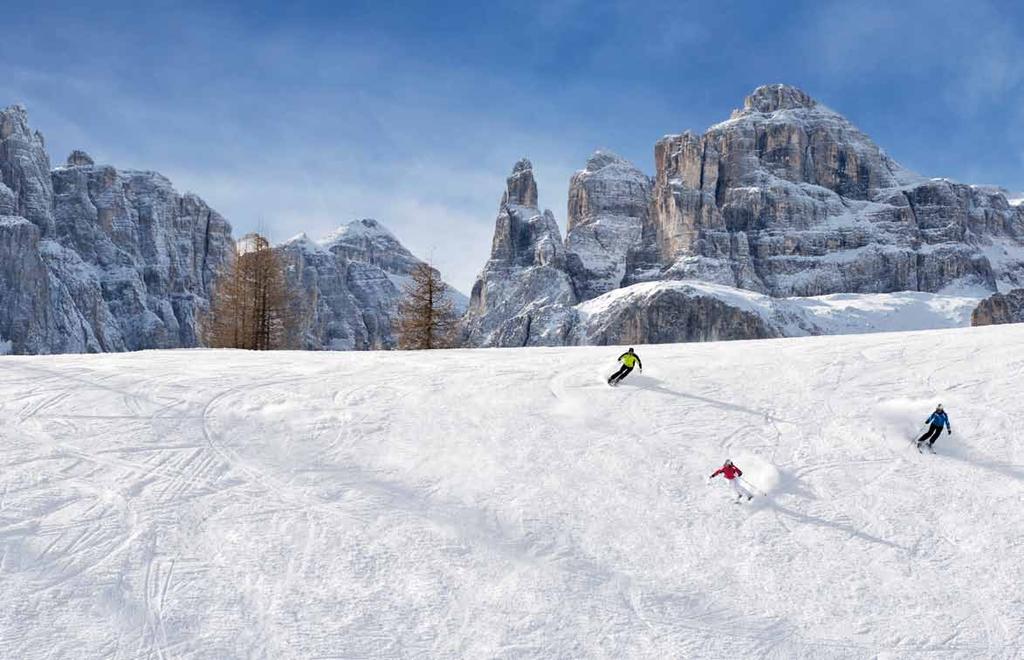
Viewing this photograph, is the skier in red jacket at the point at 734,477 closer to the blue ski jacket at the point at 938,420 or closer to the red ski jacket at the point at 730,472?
the red ski jacket at the point at 730,472

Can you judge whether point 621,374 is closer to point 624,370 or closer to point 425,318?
point 624,370

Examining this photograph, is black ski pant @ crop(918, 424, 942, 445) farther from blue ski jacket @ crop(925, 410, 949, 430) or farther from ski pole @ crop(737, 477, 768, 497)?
ski pole @ crop(737, 477, 768, 497)

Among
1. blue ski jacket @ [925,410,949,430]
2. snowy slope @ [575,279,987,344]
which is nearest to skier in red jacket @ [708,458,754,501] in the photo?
blue ski jacket @ [925,410,949,430]

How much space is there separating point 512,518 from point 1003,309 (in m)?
140

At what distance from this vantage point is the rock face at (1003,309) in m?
124

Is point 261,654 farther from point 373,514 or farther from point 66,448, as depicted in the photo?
point 66,448

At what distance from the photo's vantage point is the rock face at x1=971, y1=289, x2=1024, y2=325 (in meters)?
124

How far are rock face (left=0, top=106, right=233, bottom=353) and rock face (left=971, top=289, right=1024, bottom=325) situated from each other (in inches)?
5769

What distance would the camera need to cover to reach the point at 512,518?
13.0 meters

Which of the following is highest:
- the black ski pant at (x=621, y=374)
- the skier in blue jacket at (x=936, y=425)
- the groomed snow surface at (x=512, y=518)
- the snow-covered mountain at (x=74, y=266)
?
the snow-covered mountain at (x=74, y=266)

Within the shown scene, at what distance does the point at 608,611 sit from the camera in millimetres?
10656

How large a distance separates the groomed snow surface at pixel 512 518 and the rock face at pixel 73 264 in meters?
150

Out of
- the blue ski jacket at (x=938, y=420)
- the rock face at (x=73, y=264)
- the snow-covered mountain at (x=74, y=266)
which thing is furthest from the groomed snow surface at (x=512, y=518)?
the rock face at (x=73, y=264)

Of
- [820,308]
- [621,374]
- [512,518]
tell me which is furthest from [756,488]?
[820,308]
